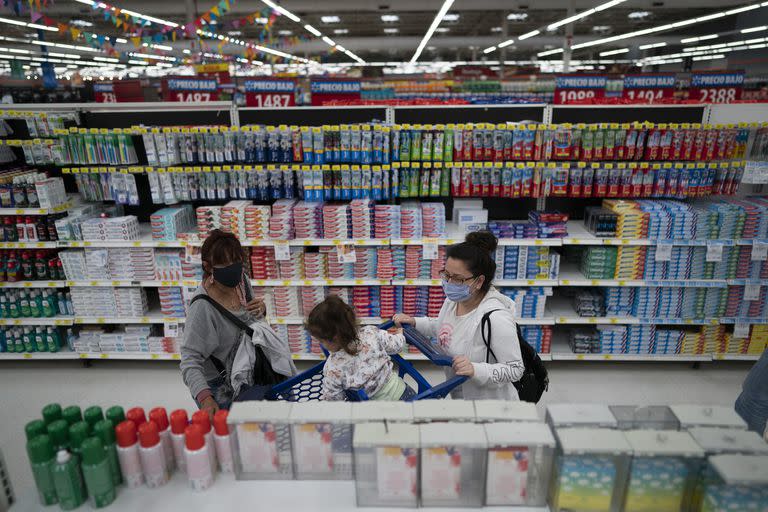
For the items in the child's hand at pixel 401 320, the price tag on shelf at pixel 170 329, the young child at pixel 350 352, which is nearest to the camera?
the young child at pixel 350 352

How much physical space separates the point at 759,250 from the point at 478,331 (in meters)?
3.46

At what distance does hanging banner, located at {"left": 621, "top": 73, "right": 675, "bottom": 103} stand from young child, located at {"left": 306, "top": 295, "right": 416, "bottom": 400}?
4395mm

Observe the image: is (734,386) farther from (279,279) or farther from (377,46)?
(377,46)

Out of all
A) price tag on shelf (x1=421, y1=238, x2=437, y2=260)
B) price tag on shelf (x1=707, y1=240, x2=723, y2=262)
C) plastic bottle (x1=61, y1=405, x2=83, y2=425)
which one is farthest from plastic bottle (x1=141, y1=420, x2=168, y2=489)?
price tag on shelf (x1=707, y1=240, x2=723, y2=262)

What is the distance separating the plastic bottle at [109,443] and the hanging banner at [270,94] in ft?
12.5

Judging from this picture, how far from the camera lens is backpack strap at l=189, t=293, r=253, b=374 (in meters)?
2.67

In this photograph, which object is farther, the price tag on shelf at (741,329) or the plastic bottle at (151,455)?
the price tag on shelf at (741,329)

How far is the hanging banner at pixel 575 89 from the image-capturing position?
498cm

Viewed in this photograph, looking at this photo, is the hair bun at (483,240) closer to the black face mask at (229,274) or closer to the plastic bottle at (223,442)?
the black face mask at (229,274)

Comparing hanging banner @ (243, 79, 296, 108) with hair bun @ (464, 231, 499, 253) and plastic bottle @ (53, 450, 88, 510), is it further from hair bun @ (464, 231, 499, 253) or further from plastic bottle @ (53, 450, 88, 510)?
plastic bottle @ (53, 450, 88, 510)

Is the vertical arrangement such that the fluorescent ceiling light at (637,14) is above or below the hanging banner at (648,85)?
above

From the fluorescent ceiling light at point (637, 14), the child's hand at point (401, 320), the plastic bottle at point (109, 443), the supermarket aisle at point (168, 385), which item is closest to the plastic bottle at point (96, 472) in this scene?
the plastic bottle at point (109, 443)

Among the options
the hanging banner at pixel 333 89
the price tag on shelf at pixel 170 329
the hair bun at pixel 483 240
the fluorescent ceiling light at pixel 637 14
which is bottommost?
the price tag on shelf at pixel 170 329

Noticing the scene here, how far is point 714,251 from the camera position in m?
4.40
